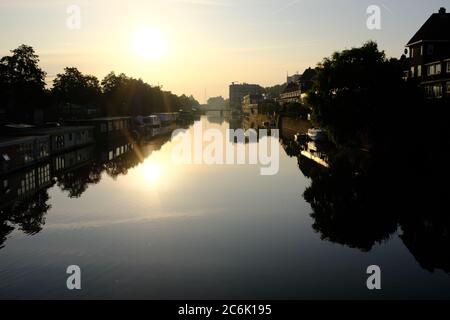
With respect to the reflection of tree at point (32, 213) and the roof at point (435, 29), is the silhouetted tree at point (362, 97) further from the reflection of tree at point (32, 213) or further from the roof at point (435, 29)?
the reflection of tree at point (32, 213)

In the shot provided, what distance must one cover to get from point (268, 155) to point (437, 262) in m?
46.5

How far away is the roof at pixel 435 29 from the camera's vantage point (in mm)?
69000

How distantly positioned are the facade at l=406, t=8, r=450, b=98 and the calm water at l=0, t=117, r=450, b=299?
119 ft

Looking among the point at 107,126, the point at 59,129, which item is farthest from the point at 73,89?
the point at 59,129

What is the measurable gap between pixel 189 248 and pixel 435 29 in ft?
200

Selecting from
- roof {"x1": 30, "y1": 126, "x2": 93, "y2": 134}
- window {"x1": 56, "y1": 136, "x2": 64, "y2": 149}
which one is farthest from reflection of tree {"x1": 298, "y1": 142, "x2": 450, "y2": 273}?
roof {"x1": 30, "y1": 126, "x2": 93, "y2": 134}

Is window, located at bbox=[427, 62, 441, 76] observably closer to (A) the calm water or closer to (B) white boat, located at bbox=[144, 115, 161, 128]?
(A) the calm water

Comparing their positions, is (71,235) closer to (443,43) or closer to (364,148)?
(364,148)

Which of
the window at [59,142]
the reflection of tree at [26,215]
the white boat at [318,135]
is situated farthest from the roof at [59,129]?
the white boat at [318,135]

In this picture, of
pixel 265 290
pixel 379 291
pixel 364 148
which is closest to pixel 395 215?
pixel 379 291

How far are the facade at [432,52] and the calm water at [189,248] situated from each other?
3616cm

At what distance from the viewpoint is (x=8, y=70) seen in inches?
3875

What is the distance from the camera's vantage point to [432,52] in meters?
69.4

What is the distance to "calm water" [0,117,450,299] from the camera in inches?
715
